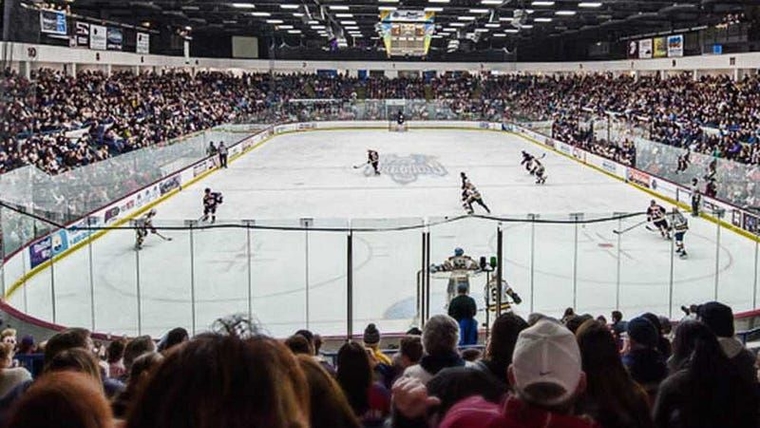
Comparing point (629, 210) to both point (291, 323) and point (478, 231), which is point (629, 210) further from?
point (291, 323)

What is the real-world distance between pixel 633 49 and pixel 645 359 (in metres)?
45.2

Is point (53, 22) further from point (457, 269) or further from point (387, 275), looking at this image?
point (457, 269)

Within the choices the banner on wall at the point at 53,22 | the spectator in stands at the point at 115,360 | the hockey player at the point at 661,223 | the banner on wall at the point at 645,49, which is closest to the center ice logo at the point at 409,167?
the banner on wall at the point at 53,22

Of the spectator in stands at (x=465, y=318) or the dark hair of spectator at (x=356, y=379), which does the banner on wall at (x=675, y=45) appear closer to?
the spectator in stands at (x=465, y=318)

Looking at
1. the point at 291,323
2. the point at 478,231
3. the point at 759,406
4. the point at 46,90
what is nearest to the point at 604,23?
the point at 46,90

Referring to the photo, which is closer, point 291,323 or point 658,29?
point 291,323

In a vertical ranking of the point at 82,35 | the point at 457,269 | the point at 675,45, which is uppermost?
the point at 675,45

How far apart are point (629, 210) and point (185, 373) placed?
21.1 meters

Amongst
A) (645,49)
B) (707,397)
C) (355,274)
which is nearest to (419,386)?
(707,397)

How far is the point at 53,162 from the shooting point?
20.2 m

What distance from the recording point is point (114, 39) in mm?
34438

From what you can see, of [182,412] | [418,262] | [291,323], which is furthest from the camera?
[418,262]

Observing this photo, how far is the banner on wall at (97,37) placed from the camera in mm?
31453

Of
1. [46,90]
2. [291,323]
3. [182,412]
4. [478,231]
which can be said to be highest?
[46,90]
